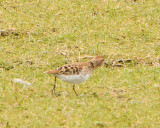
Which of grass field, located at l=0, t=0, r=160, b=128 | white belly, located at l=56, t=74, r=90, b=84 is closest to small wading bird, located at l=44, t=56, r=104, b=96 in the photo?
white belly, located at l=56, t=74, r=90, b=84

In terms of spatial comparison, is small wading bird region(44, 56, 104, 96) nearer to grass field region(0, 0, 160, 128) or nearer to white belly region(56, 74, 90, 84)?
white belly region(56, 74, 90, 84)

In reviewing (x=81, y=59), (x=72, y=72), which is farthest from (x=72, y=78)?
(x=81, y=59)

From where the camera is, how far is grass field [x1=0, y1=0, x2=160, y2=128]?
6621mm

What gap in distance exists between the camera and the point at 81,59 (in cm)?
910

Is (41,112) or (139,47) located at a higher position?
(139,47)

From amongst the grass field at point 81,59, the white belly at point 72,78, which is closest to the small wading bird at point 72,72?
the white belly at point 72,78

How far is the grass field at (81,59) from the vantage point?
261 inches

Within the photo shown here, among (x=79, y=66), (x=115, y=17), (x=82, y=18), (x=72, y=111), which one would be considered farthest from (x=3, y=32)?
(x=72, y=111)

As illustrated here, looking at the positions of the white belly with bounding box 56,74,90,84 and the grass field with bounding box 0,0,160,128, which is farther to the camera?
the white belly with bounding box 56,74,90,84

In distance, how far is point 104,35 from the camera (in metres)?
10.1

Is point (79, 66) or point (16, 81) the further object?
point (16, 81)

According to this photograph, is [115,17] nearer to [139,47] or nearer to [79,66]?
[139,47]

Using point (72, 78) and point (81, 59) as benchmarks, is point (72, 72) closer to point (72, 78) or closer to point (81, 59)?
point (72, 78)

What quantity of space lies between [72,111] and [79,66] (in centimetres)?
93
